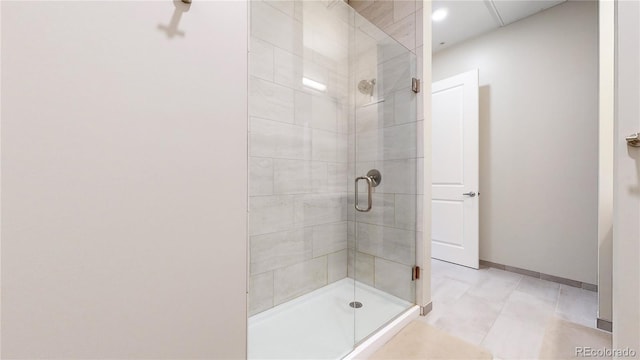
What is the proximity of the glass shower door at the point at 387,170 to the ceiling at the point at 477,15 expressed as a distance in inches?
46.9

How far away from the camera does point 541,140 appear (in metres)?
2.58

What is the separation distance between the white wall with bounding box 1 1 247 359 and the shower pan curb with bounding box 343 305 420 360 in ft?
2.84

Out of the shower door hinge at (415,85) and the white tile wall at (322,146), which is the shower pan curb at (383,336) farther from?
the shower door hinge at (415,85)

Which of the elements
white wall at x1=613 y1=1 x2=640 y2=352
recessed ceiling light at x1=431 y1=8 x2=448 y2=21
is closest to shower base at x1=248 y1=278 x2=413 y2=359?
white wall at x1=613 y1=1 x2=640 y2=352

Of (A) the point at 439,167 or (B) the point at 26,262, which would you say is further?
(A) the point at 439,167

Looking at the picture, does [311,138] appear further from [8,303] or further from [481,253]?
[481,253]

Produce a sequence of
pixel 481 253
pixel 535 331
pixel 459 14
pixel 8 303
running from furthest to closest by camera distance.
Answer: pixel 481 253
pixel 459 14
pixel 535 331
pixel 8 303

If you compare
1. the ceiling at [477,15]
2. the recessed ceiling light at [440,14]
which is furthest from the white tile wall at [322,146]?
the ceiling at [477,15]

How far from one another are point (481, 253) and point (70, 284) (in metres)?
3.45

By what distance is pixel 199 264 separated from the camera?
690 mm

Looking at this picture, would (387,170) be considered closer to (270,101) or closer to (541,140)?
(270,101)

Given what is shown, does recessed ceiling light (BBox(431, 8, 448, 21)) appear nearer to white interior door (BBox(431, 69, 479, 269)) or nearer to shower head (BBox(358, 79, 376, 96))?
white interior door (BBox(431, 69, 479, 269))

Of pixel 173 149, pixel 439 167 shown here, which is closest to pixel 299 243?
pixel 173 149

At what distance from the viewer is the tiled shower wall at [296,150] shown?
5.76 ft
